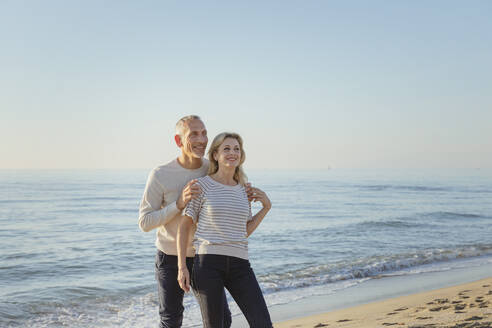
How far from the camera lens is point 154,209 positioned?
325cm

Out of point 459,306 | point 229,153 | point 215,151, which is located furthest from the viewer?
point 459,306

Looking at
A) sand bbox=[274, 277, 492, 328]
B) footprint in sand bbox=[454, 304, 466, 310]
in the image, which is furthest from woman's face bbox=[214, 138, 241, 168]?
footprint in sand bbox=[454, 304, 466, 310]

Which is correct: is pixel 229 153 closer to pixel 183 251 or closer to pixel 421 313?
pixel 183 251

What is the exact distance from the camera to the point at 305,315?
6.54 m

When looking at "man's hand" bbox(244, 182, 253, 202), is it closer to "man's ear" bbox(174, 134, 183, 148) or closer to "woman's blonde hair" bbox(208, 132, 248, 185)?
"woman's blonde hair" bbox(208, 132, 248, 185)

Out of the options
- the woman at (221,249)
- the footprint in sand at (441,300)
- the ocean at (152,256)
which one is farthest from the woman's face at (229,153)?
the footprint in sand at (441,300)

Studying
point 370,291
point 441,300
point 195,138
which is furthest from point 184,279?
point 370,291

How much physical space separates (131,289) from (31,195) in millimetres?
25908

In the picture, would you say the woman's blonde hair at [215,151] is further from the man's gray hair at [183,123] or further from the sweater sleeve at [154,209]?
the sweater sleeve at [154,209]

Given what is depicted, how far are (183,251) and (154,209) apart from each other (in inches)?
16.7

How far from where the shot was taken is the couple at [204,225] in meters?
2.92

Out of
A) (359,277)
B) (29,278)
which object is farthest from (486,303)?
(29,278)

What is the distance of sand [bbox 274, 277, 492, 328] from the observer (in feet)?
16.8

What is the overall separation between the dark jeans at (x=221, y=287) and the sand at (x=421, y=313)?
2.98 metres
